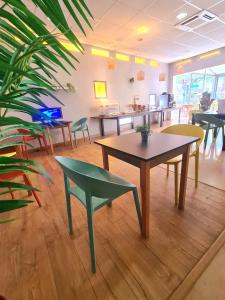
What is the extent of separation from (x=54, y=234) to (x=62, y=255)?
0.83 feet

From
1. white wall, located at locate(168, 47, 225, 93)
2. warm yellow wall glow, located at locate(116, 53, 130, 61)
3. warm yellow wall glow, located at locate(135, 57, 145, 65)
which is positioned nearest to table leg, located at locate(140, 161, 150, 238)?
warm yellow wall glow, located at locate(116, 53, 130, 61)

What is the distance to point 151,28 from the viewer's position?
143 inches

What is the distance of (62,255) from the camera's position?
1.26m

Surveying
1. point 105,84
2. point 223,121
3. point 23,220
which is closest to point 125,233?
point 23,220

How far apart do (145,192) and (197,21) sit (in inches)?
171

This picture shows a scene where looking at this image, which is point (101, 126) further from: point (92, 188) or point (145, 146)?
point (92, 188)

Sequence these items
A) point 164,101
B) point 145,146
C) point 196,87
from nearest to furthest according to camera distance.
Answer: point 145,146
point 164,101
point 196,87

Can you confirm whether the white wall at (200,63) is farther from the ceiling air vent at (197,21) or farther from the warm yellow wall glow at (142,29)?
the warm yellow wall glow at (142,29)

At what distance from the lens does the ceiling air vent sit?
10.6 feet

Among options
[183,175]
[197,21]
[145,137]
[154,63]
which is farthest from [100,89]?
[183,175]

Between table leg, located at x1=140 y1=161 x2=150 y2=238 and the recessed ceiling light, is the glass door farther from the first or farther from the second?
table leg, located at x1=140 y1=161 x2=150 y2=238

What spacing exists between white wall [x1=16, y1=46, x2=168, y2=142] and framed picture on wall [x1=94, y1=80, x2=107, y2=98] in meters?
0.12

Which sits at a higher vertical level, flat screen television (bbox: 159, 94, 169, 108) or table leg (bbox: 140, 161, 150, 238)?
flat screen television (bbox: 159, 94, 169, 108)

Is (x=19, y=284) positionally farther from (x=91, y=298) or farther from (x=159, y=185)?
(x=159, y=185)
